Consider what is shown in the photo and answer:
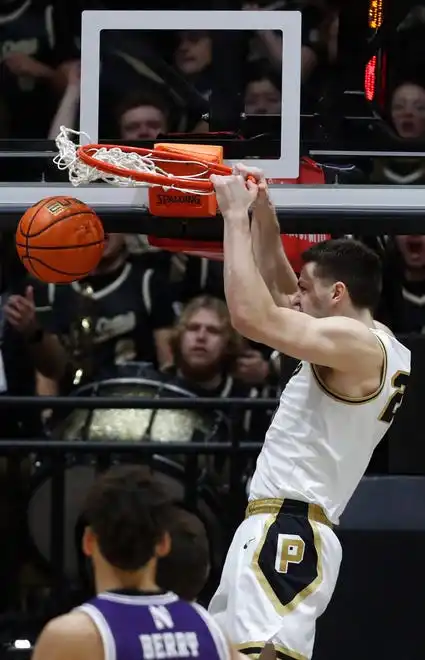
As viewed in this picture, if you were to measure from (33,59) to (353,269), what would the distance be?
11.5 feet


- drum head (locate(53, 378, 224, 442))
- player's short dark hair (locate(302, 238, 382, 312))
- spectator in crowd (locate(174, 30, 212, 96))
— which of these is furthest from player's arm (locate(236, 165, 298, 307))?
drum head (locate(53, 378, 224, 442))

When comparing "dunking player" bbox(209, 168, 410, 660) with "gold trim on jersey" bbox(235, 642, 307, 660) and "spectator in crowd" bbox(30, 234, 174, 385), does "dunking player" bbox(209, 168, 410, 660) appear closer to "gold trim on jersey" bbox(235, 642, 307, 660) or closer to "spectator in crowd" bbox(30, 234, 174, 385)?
"gold trim on jersey" bbox(235, 642, 307, 660)

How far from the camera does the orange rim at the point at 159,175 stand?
490 cm

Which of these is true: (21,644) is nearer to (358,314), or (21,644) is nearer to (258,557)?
(258,557)

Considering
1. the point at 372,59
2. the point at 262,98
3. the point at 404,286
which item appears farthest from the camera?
the point at 404,286

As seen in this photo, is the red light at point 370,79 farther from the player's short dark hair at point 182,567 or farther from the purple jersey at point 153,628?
the purple jersey at point 153,628

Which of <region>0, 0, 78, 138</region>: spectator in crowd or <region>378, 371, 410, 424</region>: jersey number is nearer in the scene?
<region>378, 371, 410, 424</region>: jersey number

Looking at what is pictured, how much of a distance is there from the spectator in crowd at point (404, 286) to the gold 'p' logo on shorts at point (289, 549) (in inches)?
115

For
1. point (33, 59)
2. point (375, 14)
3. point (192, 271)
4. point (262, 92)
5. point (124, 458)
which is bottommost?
point (124, 458)

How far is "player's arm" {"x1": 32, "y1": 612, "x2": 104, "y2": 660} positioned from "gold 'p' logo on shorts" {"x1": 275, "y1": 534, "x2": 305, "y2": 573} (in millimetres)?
1557

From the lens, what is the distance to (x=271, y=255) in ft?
16.5

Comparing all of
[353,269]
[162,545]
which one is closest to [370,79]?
[353,269]

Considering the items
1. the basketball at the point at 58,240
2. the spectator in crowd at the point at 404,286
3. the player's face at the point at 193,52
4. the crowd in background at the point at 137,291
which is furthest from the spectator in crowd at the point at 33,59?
the basketball at the point at 58,240

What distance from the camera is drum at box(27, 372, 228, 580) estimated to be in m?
6.46
